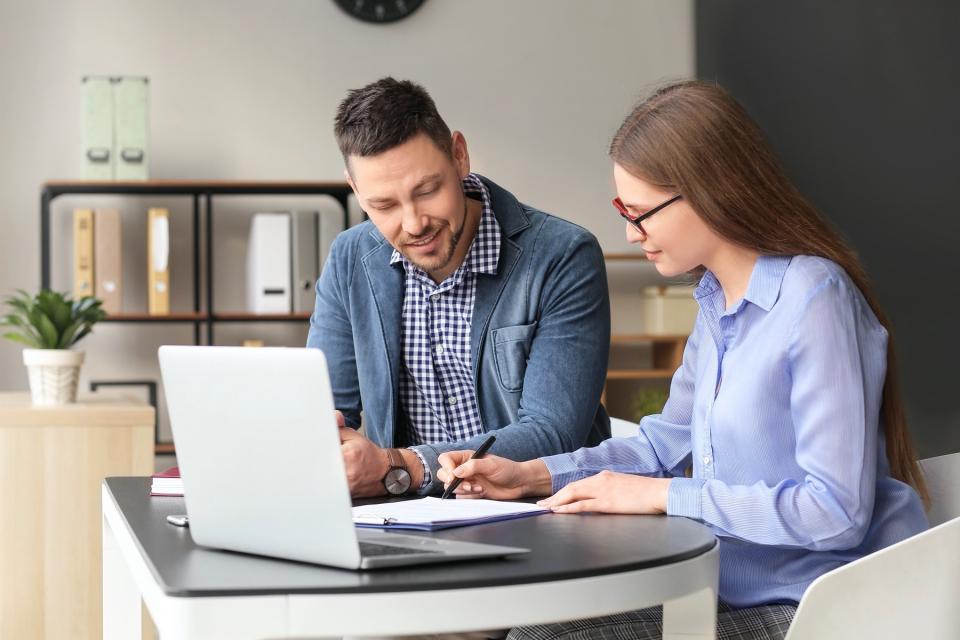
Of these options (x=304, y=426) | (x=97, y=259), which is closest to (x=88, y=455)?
(x=97, y=259)

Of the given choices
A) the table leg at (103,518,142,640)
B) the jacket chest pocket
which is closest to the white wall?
the jacket chest pocket

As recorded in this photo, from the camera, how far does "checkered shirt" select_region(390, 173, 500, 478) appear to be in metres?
2.01

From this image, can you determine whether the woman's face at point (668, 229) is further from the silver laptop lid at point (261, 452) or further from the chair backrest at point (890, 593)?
the silver laptop lid at point (261, 452)

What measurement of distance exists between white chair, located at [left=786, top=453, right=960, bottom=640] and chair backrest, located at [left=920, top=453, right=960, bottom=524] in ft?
0.80

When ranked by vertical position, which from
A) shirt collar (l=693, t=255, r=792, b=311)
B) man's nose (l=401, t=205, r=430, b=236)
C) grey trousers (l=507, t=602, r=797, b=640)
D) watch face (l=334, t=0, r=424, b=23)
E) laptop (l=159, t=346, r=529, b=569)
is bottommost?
grey trousers (l=507, t=602, r=797, b=640)

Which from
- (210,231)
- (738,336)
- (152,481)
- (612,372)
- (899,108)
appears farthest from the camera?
(612,372)

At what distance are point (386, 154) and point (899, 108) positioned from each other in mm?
2380

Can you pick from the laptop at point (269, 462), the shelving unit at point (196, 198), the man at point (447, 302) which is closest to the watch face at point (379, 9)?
the shelving unit at point (196, 198)

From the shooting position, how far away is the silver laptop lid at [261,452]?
0.97 m

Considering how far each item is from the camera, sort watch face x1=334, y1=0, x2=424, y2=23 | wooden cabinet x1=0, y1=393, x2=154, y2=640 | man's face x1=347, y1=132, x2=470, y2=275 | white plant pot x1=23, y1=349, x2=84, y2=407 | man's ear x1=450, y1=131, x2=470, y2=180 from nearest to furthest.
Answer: man's face x1=347, y1=132, x2=470, y2=275 → man's ear x1=450, y1=131, x2=470, y2=180 → wooden cabinet x1=0, y1=393, x2=154, y2=640 → white plant pot x1=23, y1=349, x2=84, y2=407 → watch face x1=334, y1=0, x2=424, y2=23

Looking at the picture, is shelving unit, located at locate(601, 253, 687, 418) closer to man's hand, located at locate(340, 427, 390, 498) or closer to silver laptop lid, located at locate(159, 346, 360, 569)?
man's hand, located at locate(340, 427, 390, 498)

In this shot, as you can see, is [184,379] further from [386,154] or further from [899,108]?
[899,108]

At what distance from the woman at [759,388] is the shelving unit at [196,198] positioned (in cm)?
290

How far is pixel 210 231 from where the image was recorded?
14.0 ft
